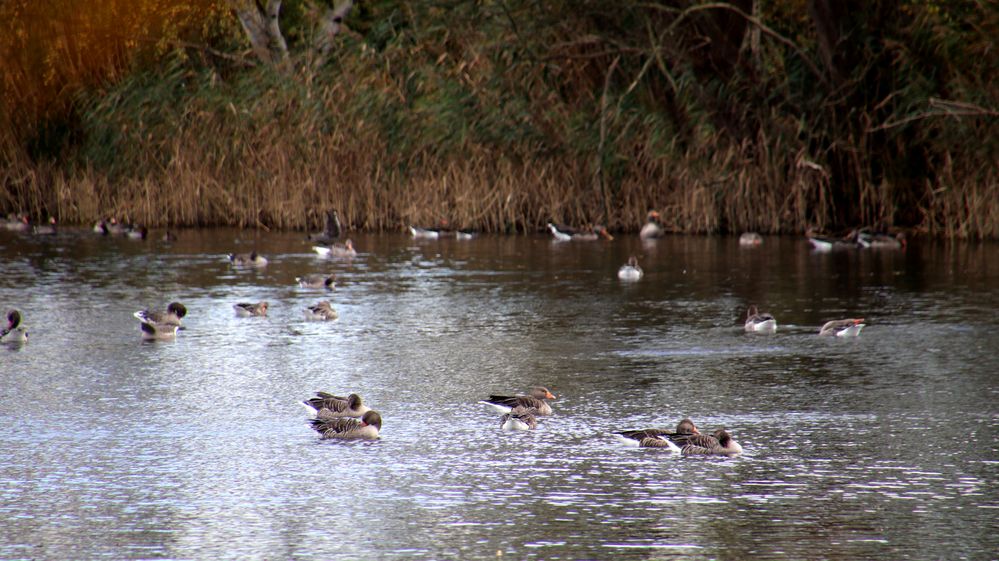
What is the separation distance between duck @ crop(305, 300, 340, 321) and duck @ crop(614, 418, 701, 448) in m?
6.10

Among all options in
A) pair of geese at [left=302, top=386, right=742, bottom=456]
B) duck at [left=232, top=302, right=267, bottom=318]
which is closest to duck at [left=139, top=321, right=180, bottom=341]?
duck at [left=232, top=302, right=267, bottom=318]

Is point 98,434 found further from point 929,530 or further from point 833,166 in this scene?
point 833,166

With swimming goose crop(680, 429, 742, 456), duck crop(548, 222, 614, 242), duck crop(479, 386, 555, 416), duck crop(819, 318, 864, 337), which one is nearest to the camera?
swimming goose crop(680, 429, 742, 456)

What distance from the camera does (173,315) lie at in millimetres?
13062

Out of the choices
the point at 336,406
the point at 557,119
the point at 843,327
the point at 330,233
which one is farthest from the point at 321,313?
the point at 557,119

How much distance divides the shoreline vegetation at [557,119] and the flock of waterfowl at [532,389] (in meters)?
1.16

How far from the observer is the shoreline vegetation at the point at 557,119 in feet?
76.1

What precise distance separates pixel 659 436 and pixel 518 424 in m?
0.97

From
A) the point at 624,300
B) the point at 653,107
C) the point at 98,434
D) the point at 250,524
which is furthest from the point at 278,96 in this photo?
the point at 250,524

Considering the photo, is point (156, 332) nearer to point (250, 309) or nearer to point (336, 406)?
point (250, 309)

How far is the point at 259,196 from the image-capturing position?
91.6 ft

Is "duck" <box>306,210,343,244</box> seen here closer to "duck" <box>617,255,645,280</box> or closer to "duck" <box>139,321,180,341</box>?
"duck" <box>617,255,645,280</box>

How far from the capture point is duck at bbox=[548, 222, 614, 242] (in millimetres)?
23750

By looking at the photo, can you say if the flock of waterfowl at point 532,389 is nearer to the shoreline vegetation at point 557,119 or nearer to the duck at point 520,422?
the duck at point 520,422
